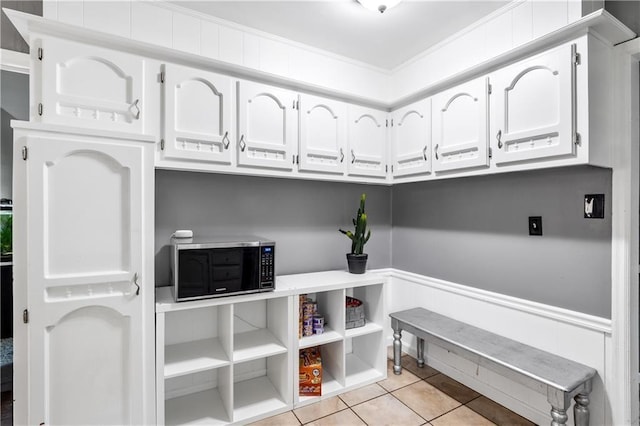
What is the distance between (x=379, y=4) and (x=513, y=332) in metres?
2.13

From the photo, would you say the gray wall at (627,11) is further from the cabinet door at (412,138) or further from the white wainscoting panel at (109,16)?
the white wainscoting panel at (109,16)

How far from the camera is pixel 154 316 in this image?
161 centimetres

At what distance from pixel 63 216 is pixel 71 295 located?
1.17 ft

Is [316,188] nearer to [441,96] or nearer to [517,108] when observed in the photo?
[441,96]

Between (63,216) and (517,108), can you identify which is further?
(517,108)

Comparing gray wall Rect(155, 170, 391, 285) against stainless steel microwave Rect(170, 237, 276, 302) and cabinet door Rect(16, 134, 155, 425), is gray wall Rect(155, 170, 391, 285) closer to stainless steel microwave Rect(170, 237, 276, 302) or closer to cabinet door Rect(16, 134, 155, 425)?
stainless steel microwave Rect(170, 237, 276, 302)

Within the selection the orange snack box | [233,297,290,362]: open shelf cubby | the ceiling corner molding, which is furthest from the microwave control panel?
the ceiling corner molding

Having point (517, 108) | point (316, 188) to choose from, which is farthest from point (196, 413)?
point (517, 108)

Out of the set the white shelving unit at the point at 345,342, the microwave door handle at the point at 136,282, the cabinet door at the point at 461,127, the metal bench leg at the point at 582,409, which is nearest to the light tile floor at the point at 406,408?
the white shelving unit at the point at 345,342

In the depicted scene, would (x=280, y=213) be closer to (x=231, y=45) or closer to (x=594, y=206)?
(x=231, y=45)

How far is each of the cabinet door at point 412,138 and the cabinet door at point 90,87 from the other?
181cm

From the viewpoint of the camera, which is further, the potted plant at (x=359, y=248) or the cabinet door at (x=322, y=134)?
the potted plant at (x=359, y=248)

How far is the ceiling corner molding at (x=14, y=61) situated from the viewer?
1.74 meters

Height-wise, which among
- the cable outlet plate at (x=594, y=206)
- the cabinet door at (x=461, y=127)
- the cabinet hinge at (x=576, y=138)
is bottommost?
the cable outlet plate at (x=594, y=206)
